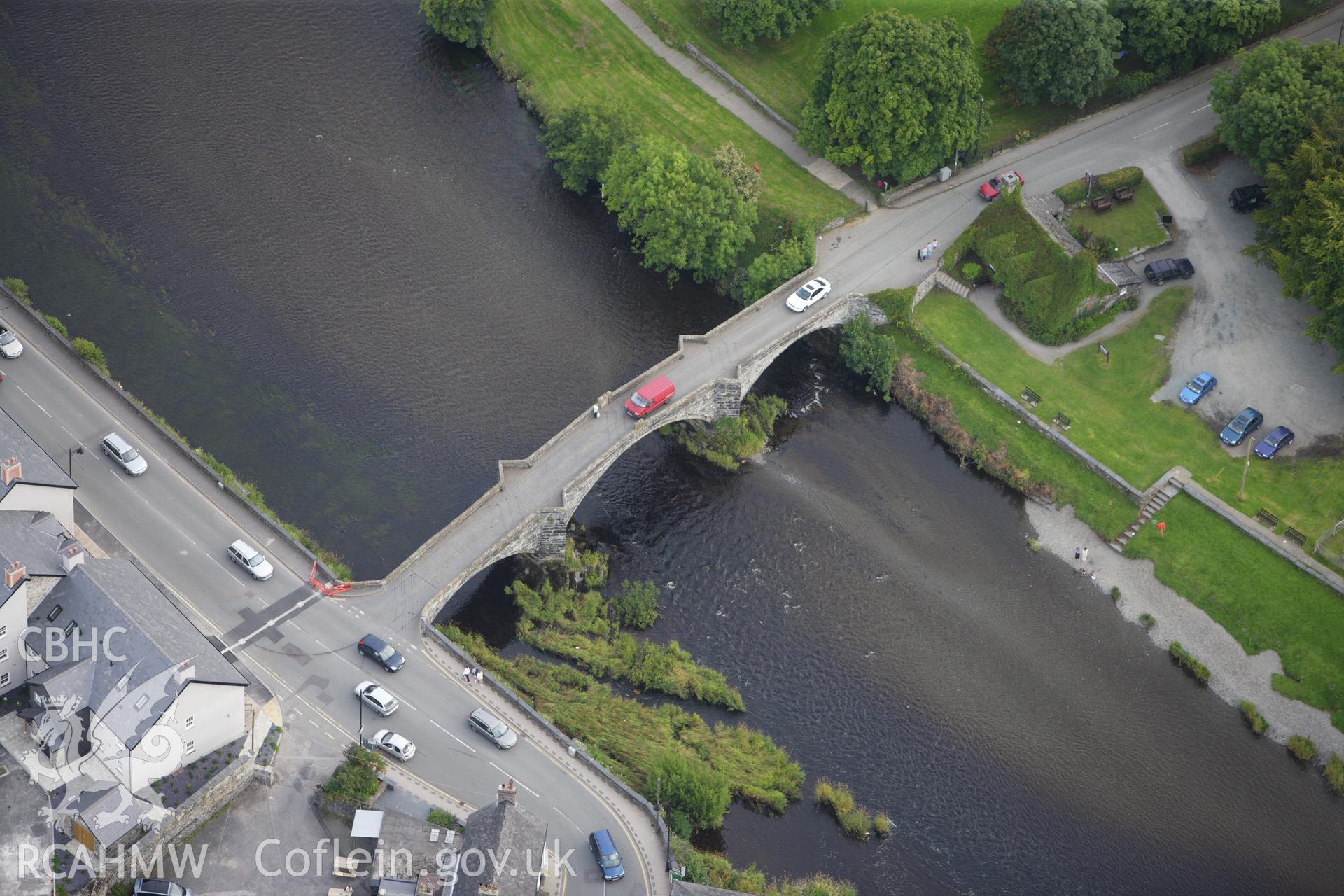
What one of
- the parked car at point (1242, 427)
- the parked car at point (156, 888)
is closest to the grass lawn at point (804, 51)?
the parked car at point (1242, 427)

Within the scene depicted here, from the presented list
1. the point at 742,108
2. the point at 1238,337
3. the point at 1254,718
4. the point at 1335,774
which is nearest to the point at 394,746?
the point at 1254,718

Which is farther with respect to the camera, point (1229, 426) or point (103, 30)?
point (103, 30)

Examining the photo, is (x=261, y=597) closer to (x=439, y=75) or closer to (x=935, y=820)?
(x=935, y=820)

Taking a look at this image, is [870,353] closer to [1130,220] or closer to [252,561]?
[1130,220]

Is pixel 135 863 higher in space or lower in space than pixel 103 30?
lower

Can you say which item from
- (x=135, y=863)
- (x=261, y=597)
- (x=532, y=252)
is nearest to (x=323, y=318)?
(x=532, y=252)

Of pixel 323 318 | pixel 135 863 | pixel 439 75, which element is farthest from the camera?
pixel 439 75

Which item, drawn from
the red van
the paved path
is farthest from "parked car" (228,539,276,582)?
the paved path
